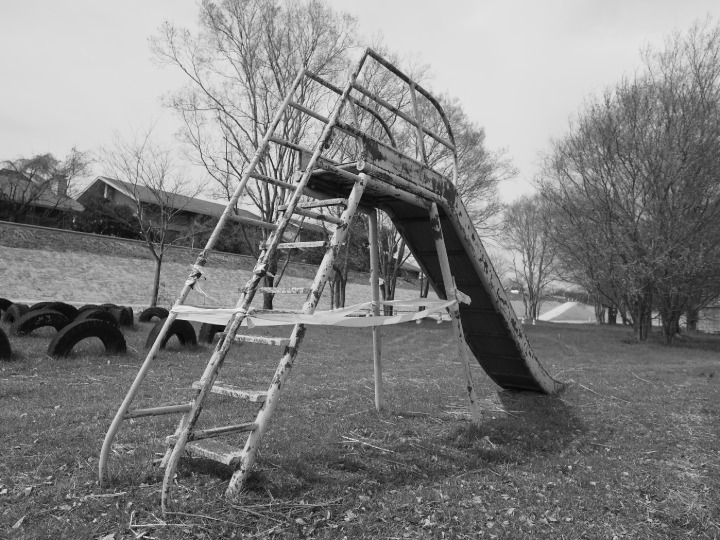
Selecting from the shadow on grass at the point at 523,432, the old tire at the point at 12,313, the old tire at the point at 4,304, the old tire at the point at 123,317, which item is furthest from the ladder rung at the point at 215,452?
the old tire at the point at 4,304

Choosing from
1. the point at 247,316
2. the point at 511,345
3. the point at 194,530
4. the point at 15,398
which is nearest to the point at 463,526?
the point at 194,530

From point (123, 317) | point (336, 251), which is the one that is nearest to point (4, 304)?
point (123, 317)

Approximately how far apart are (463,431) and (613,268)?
17.8 m

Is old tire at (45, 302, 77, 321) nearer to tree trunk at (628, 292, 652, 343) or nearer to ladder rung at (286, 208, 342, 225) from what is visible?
ladder rung at (286, 208, 342, 225)

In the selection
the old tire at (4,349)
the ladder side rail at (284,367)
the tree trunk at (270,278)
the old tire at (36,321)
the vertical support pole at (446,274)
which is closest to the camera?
the ladder side rail at (284,367)

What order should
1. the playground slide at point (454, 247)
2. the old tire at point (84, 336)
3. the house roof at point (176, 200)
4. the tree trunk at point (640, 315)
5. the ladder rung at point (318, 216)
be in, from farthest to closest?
the house roof at point (176, 200) < the tree trunk at point (640, 315) < the old tire at point (84, 336) < the playground slide at point (454, 247) < the ladder rung at point (318, 216)

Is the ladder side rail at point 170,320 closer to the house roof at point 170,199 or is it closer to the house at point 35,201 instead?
the house roof at point 170,199

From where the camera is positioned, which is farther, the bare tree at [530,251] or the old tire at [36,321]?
the bare tree at [530,251]

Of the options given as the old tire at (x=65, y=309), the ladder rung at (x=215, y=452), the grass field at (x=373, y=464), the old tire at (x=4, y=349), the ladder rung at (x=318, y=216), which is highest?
the ladder rung at (x=318, y=216)

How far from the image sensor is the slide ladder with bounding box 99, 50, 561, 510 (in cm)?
354

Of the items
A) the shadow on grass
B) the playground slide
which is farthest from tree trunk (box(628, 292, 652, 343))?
the shadow on grass

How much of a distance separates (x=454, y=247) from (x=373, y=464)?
2760 mm

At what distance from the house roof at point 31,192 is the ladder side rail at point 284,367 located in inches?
1371

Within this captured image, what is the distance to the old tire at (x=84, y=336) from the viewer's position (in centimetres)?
880
